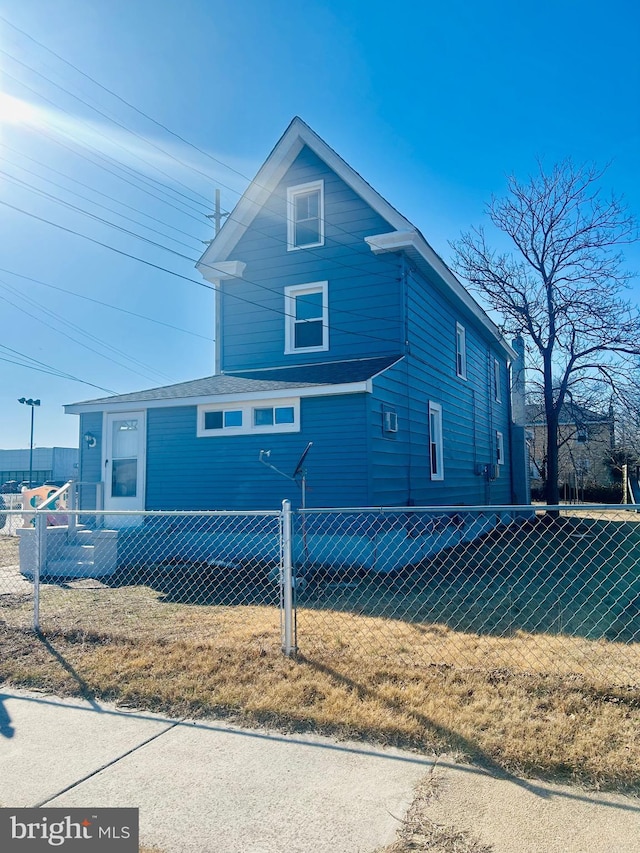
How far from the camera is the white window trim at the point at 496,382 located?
19.6 metres

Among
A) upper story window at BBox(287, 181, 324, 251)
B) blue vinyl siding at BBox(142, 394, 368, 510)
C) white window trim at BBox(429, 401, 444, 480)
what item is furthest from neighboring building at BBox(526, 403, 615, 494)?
blue vinyl siding at BBox(142, 394, 368, 510)

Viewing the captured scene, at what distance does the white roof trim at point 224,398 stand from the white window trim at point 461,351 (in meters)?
6.59

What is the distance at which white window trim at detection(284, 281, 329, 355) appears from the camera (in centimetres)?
1205

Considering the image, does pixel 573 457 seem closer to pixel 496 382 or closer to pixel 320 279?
pixel 496 382

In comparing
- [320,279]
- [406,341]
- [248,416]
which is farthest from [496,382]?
[248,416]

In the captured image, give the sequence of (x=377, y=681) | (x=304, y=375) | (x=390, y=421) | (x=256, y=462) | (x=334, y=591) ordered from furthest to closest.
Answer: (x=304, y=375) < (x=256, y=462) < (x=390, y=421) < (x=334, y=591) < (x=377, y=681)

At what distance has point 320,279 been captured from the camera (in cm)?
1220

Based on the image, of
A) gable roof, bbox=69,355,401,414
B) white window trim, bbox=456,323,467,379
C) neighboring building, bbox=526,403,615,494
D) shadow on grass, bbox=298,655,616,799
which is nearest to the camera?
shadow on grass, bbox=298,655,616,799

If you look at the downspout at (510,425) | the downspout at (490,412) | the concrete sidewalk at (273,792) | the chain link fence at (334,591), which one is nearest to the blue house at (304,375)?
the chain link fence at (334,591)

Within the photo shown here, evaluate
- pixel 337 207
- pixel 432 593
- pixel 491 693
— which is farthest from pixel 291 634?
pixel 337 207

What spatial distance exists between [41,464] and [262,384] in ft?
219

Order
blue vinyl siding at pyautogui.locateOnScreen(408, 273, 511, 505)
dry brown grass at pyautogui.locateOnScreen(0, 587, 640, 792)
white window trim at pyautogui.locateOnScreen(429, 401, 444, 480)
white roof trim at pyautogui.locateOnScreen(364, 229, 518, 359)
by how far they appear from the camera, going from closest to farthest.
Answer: dry brown grass at pyautogui.locateOnScreen(0, 587, 640, 792)
white roof trim at pyautogui.locateOnScreen(364, 229, 518, 359)
blue vinyl siding at pyautogui.locateOnScreen(408, 273, 511, 505)
white window trim at pyautogui.locateOnScreen(429, 401, 444, 480)

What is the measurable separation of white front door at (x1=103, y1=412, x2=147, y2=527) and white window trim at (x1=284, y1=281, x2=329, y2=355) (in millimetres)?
3377

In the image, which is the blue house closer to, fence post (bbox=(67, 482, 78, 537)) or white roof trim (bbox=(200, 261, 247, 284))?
white roof trim (bbox=(200, 261, 247, 284))
